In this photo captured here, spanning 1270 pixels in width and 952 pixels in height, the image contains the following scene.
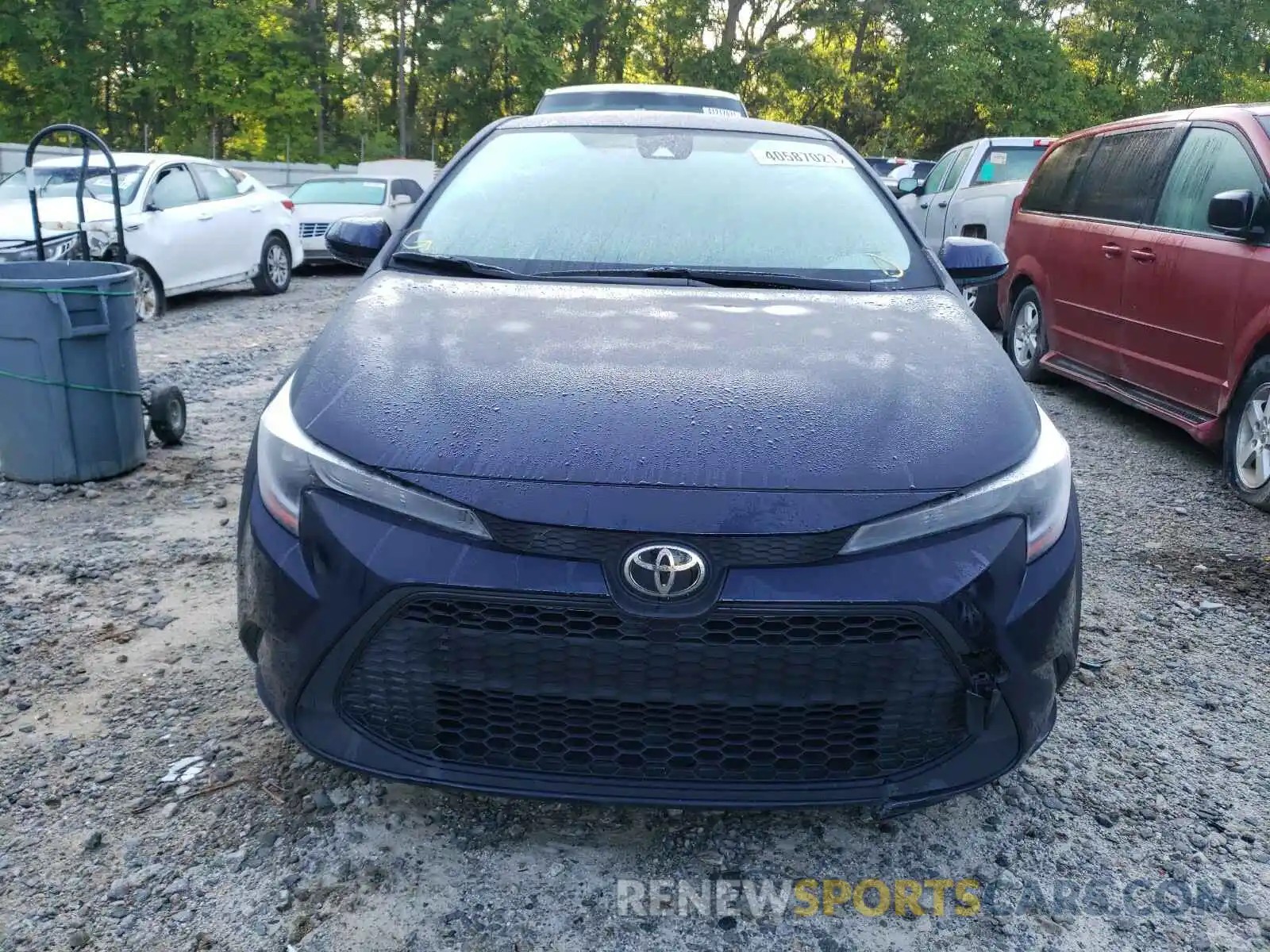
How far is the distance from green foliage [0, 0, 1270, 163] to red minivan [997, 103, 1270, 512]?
28998 millimetres

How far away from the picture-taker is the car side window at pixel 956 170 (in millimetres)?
10055

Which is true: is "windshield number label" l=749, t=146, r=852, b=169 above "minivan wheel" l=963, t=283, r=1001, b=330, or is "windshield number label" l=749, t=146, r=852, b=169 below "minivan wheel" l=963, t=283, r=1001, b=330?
above

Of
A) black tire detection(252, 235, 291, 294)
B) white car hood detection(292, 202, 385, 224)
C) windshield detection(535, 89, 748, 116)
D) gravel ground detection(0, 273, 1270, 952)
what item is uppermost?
windshield detection(535, 89, 748, 116)

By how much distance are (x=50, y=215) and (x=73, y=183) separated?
0.81 m

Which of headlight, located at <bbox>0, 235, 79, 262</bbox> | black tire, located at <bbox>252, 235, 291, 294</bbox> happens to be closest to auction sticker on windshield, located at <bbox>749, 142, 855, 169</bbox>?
headlight, located at <bbox>0, 235, 79, 262</bbox>

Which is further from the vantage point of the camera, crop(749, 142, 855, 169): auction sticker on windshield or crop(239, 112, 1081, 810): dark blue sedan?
crop(749, 142, 855, 169): auction sticker on windshield

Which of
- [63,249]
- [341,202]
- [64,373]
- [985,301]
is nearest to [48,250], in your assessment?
[63,249]

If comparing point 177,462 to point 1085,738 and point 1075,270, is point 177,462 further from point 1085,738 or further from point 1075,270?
point 1075,270

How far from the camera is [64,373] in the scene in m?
4.59

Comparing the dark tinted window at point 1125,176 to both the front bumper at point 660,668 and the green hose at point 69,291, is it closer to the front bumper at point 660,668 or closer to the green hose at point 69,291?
the front bumper at point 660,668

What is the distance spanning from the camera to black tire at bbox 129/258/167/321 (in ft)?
31.4

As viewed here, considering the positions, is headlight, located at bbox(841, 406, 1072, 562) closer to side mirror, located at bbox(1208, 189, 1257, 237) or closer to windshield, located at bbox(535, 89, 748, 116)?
side mirror, located at bbox(1208, 189, 1257, 237)

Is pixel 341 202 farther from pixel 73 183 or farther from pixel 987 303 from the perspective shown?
pixel 987 303

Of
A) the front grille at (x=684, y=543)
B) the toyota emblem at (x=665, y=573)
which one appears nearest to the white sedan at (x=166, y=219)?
the front grille at (x=684, y=543)
